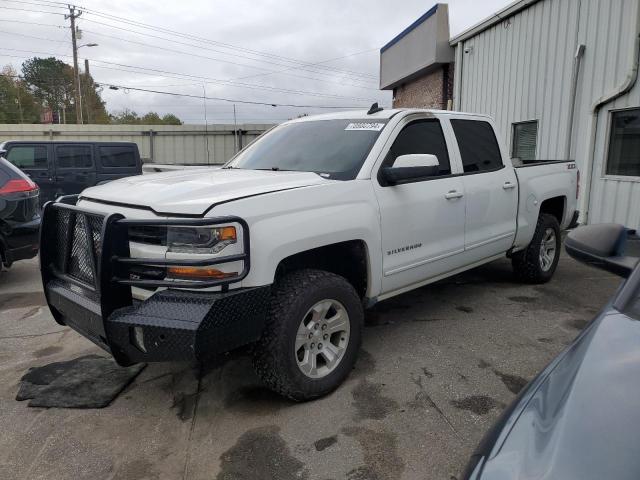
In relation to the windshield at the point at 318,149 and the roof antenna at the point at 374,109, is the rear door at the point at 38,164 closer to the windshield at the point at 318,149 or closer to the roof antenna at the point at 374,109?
the windshield at the point at 318,149

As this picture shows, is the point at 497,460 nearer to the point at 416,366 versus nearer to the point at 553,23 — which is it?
the point at 416,366

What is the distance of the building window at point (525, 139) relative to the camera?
1024 centimetres

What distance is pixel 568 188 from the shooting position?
232 inches

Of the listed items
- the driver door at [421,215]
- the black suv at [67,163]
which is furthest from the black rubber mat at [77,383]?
the black suv at [67,163]

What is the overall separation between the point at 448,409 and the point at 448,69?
1281 cm

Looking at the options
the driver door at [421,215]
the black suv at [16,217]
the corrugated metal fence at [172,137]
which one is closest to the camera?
the driver door at [421,215]

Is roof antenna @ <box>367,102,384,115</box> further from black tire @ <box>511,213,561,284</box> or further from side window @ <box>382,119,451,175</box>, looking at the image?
black tire @ <box>511,213,561,284</box>

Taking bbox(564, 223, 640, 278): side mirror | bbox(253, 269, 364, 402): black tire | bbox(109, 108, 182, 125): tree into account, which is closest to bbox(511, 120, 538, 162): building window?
bbox(253, 269, 364, 402): black tire

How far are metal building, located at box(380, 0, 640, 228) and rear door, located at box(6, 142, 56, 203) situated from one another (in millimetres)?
10007

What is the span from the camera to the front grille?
2967mm

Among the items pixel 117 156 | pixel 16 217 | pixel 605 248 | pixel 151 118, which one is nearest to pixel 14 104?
pixel 151 118

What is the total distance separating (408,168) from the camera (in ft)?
11.6

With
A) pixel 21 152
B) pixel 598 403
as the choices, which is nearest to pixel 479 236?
pixel 598 403

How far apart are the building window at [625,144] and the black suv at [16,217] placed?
8390 millimetres
